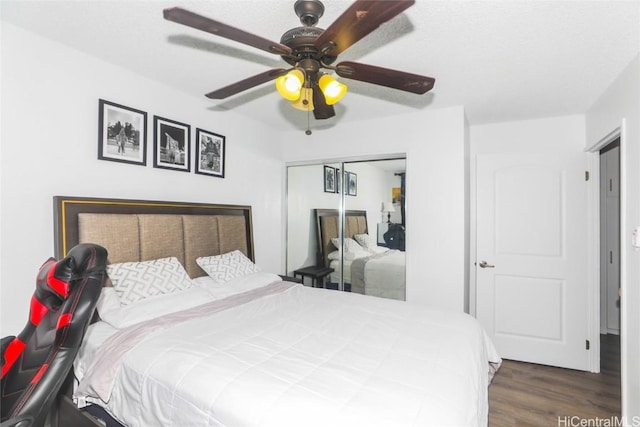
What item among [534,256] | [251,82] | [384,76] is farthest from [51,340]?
[534,256]

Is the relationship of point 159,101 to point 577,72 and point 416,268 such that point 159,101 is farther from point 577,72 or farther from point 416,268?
point 577,72

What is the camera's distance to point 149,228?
2395 mm

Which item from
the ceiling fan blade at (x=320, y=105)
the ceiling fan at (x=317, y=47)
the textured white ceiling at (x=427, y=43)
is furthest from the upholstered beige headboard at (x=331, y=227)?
the ceiling fan at (x=317, y=47)

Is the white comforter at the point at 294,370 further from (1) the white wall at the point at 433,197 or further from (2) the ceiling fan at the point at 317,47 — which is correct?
(2) the ceiling fan at the point at 317,47

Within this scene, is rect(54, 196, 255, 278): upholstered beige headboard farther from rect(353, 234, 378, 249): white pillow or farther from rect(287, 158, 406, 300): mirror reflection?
rect(353, 234, 378, 249): white pillow

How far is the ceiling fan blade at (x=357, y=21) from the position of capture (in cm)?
103

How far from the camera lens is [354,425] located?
1.02 meters

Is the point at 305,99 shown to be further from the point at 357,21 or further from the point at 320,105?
the point at 357,21

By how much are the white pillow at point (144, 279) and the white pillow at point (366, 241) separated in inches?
78.7

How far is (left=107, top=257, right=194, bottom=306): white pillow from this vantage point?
78.7 inches

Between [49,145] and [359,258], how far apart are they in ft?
9.67

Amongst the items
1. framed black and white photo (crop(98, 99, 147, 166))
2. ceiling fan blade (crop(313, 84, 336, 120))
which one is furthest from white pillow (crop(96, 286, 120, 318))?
ceiling fan blade (crop(313, 84, 336, 120))

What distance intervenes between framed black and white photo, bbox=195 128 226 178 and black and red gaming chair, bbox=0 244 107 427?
1.86 metres

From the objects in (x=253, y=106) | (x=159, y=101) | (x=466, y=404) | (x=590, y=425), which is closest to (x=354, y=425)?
(x=466, y=404)
